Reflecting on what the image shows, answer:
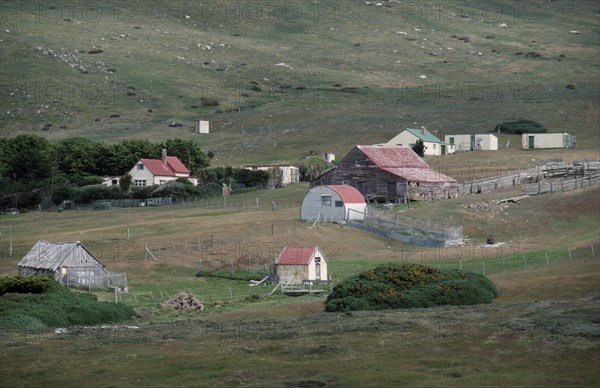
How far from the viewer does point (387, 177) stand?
97.2 metres

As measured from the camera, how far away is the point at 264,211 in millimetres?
93062

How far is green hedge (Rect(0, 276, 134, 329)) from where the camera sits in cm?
4962

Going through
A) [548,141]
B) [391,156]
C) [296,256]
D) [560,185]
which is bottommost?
[296,256]

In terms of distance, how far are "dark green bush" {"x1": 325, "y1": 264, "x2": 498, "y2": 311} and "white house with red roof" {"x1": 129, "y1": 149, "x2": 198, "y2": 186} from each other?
212 feet

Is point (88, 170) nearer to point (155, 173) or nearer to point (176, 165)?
point (176, 165)

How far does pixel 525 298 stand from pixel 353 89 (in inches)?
5359

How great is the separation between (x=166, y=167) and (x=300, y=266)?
58.6 m

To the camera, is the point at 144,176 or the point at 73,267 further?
the point at 144,176

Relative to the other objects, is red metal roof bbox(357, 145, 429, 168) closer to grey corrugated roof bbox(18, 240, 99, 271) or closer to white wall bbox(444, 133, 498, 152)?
white wall bbox(444, 133, 498, 152)

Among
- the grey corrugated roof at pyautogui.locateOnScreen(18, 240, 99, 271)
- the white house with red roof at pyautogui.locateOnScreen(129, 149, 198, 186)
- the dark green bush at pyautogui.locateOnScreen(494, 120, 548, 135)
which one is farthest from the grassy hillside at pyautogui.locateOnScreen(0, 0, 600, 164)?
the grey corrugated roof at pyautogui.locateOnScreen(18, 240, 99, 271)

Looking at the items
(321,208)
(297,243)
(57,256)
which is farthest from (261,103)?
(57,256)

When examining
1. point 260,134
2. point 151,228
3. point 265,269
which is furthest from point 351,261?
point 260,134

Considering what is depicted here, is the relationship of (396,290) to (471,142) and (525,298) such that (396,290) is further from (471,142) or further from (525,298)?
(471,142)

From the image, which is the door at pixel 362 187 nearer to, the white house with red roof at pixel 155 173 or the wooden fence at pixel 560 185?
the wooden fence at pixel 560 185
